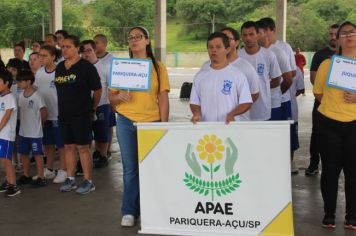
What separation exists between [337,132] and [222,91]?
1079 mm

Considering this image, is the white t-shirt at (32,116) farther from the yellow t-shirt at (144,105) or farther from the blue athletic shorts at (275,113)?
the blue athletic shorts at (275,113)

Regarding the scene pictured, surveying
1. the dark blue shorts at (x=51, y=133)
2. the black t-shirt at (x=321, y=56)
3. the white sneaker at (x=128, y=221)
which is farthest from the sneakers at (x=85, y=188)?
the black t-shirt at (x=321, y=56)

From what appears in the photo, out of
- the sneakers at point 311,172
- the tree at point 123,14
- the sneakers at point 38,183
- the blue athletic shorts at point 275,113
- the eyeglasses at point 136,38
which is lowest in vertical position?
the sneakers at point 38,183

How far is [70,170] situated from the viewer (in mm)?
6285

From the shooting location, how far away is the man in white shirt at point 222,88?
454 cm

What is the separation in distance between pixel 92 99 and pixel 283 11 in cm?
1678

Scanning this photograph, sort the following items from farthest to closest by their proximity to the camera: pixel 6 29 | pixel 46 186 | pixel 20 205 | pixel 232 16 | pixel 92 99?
pixel 232 16, pixel 6 29, pixel 46 186, pixel 92 99, pixel 20 205

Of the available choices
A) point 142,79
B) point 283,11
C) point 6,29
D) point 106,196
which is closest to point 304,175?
point 106,196

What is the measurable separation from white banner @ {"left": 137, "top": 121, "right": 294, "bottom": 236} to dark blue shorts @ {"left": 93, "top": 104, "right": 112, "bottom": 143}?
3.34 metres

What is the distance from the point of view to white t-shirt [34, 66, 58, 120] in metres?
6.81

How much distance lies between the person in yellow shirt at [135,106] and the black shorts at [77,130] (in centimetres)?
128

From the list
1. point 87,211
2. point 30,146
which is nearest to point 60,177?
point 30,146

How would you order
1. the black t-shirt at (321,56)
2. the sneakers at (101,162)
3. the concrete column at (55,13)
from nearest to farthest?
the black t-shirt at (321,56)
the sneakers at (101,162)
the concrete column at (55,13)

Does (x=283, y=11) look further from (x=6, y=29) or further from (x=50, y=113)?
(x=6, y=29)
